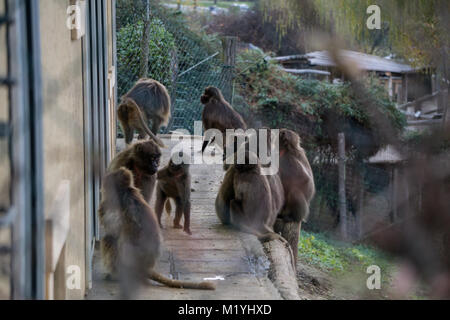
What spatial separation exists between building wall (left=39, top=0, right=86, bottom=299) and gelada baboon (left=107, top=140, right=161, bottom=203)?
1.14 m

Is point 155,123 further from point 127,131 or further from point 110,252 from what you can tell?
point 110,252

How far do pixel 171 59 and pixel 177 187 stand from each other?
6.50 m

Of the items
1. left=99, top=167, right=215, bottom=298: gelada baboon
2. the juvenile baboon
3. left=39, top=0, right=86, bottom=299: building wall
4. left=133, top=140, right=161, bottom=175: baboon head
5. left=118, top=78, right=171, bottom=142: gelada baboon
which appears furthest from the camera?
left=118, top=78, right=171, bottom=142: gelada baboon

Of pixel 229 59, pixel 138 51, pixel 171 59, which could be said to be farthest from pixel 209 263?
pixel 229 59

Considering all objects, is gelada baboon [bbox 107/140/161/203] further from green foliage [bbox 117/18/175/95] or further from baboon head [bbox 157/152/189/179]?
green foliage [bbox 117/18/175/95]

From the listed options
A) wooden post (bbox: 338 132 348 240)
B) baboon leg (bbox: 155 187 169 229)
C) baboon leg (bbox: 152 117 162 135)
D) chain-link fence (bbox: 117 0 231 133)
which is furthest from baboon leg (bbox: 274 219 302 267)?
chain-link fence (bbox: 117 0 231 133)

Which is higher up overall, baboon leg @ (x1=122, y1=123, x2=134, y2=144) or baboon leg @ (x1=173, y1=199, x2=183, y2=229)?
baboon leg @ (x1=122, y1=123, x2=134, y2=144)

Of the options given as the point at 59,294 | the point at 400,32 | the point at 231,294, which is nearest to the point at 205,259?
the point at 231,294

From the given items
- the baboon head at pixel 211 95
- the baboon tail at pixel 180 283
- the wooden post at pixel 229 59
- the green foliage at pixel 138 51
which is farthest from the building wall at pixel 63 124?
the wooden post at pixel 229 59

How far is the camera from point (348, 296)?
27.2ft

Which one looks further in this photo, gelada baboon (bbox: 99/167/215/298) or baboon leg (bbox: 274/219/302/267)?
baboon leg (bbox: 274/219/302/267)

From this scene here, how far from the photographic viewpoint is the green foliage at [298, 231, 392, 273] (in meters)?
9.84

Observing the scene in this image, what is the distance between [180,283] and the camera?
14.8 feet
